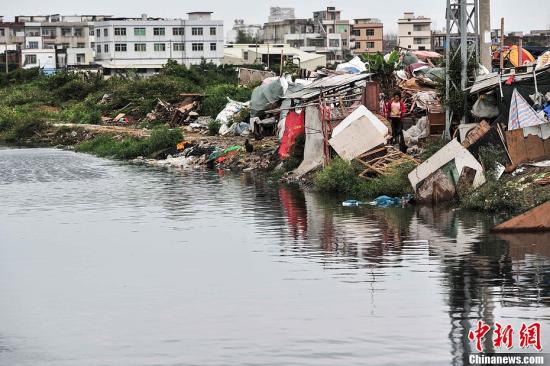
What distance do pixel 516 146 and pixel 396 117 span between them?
3.89 metres

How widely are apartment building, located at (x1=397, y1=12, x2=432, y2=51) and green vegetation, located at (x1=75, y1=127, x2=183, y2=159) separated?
66716mm

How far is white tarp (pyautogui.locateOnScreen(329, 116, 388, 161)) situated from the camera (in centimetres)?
2384

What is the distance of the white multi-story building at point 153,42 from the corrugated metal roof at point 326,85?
173ft

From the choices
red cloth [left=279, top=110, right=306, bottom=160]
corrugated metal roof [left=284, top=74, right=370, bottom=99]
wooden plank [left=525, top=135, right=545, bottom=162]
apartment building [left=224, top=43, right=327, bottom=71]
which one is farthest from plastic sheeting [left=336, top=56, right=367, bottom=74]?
apartment building [left=224, top=43, right=327, bottom=71]

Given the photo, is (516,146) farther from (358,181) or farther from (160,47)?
(160,47)

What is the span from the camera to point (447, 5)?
24000 mm

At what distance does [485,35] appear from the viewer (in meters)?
28.3

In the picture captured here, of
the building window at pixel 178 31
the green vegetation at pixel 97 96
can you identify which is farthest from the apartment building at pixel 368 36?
the green vegetation at pixel 97 96

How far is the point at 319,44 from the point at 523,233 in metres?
93.4

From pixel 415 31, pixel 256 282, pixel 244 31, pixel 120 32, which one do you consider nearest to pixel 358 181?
pixel 256 282

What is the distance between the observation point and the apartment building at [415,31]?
102438mm

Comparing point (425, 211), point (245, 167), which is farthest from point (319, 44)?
point (425, 211)

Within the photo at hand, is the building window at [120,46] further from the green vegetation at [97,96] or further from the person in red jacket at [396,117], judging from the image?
the person in red jacket at [396,117]

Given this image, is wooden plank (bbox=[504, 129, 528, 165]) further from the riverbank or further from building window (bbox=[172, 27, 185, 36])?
building window (bbox=[172, 27, 185, 36])
